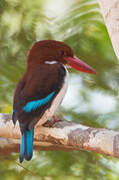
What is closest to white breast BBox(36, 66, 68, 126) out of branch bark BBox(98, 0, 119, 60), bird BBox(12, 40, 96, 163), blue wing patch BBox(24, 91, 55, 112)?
bird BBox(12, 40, 96, 163)

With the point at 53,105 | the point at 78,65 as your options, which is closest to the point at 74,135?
the point at 53,105

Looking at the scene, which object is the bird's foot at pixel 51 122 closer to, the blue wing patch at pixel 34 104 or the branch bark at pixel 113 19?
the blue wing patch at pixel 34 104

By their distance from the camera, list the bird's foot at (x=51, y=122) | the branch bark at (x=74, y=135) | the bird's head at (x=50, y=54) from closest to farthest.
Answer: the branch bark at (x=74, y=135)
the bird's foot at (x=51, y=122)
the bird's head at (x=50, y=54)

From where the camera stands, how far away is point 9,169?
326cm

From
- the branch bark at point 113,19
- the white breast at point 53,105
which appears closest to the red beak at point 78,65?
the white breast at point 53,105

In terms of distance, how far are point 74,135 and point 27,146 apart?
261 millimetres

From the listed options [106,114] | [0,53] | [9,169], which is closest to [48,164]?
[9,169]

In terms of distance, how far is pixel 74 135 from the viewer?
228 centimetres

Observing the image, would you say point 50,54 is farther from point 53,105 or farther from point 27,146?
point 27,146

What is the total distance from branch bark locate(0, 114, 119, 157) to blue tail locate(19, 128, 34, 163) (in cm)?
11

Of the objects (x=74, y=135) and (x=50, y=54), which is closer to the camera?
(x=74, y=135)

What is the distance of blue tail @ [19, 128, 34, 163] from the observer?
236cm

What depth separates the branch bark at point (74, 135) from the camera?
6.97ft

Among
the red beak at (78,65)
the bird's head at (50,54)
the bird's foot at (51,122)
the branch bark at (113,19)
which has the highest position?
the branch bark at (113,19)
